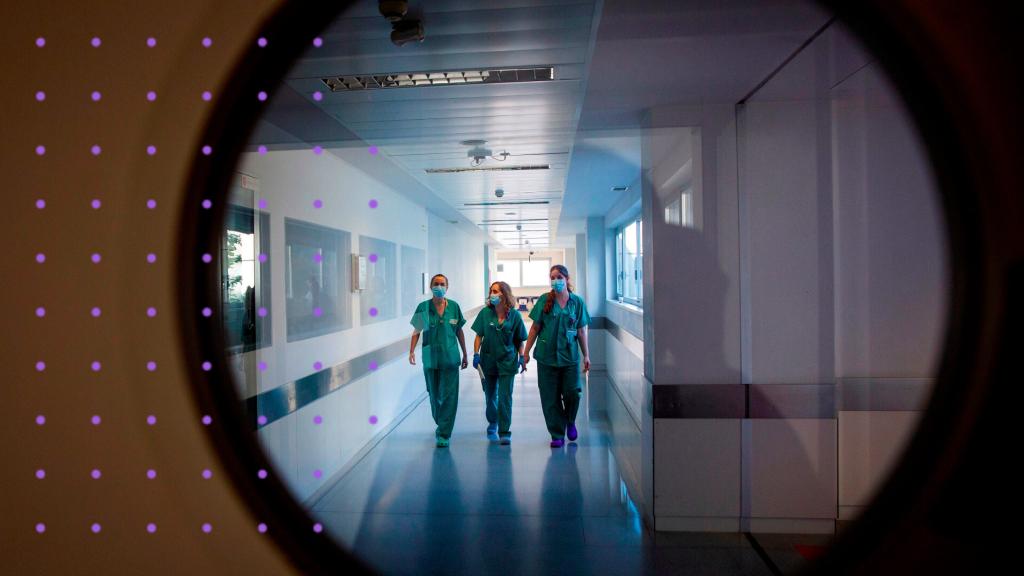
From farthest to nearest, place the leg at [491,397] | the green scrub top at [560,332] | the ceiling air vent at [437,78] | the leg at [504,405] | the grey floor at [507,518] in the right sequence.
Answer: the leg at [491,397] → the leg at [504,405] → the green scrub top at [560,332] → the ceiling air vent at [437,78] → the grey floor at [507,518]

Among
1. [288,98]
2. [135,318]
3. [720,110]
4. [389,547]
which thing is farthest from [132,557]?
[720,110]

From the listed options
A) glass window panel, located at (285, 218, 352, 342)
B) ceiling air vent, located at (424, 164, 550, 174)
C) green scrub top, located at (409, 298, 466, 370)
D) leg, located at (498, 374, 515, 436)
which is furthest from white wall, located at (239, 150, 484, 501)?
leg, located at (498, 374, 515, 436)

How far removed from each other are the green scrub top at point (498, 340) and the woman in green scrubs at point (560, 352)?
0.60 feet

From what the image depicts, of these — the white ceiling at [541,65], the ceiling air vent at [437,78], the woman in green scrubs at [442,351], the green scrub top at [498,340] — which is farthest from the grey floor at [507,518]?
the ceiling air vent at [437,78]

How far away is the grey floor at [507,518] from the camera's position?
2498mm

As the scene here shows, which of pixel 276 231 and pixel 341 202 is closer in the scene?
pixel 276 231

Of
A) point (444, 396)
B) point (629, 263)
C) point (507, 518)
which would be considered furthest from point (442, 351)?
point (629, 263)

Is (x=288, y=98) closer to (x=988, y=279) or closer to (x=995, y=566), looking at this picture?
(x=988, y=279)

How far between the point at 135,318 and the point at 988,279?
6.08 feet

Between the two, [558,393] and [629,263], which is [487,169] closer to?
[558,393]

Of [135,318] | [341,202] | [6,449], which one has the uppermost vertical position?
[341,202]

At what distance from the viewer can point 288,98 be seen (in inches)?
109

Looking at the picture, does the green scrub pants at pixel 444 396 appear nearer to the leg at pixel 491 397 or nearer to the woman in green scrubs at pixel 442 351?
the woman in green scrubs at pixel 442 351

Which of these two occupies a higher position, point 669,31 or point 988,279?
point 669,31
